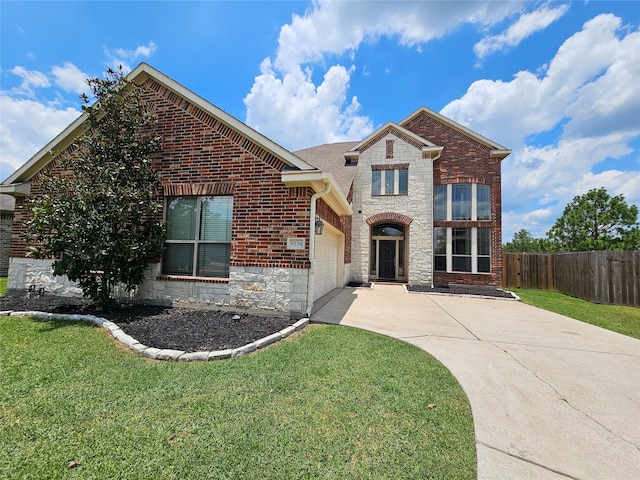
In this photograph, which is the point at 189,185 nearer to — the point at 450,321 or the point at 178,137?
the point at 178,137

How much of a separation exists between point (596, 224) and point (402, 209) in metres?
20.9

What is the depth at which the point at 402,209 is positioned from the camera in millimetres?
13773

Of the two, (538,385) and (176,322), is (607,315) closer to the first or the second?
(538,385)

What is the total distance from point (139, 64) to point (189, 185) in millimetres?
3774

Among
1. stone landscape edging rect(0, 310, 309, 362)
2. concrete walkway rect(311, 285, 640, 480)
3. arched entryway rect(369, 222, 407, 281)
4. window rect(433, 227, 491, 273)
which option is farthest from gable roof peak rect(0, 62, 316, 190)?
window rect(433, 227, 491, 273)

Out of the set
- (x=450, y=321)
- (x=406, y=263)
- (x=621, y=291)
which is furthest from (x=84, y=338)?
(x=621, y=291)

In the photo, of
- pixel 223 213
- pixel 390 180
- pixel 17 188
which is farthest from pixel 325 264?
pixel 17 188

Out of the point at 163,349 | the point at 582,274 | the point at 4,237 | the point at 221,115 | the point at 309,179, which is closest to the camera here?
the point at 163,349

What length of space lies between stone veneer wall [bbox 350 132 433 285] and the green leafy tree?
18.0m

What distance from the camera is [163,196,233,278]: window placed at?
21.4 ft

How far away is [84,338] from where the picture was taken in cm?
466

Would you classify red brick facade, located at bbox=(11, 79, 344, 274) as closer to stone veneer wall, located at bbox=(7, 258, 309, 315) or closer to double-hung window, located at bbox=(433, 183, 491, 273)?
stone veneer wall, located at bbox=(7, 258, 309, 315)

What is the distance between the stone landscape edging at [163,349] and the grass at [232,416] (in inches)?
5.9

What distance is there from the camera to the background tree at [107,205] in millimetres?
5793
